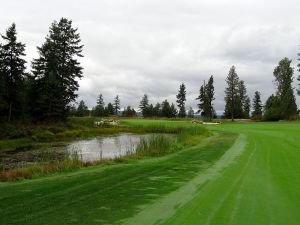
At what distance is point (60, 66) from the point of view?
65250 mm

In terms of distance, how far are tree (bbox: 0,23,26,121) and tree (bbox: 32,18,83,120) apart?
4412 mm

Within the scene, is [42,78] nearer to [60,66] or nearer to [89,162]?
[60,66]

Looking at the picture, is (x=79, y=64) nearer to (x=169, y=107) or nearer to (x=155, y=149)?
(x=155, y=149)

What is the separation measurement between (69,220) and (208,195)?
13.2 feet

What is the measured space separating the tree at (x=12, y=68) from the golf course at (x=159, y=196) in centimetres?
3748

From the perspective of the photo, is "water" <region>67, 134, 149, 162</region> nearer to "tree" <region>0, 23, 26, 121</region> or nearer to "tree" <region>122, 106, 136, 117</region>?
"tree" <region>0, 23, 26, 121</region>

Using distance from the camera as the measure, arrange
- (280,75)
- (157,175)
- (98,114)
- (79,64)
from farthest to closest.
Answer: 1. (98,114)
2. (280,75)
3. (79,64)
4. (157,175)

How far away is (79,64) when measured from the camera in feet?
228

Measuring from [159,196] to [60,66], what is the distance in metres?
57.3

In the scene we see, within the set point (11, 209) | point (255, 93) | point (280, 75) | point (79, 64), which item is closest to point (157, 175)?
point (11, 209)

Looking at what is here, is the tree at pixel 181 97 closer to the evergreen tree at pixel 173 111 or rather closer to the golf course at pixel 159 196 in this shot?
the evergreen tree at pixel 173 111

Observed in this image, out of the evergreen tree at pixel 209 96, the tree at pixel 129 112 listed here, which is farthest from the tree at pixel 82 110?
the evergreen tree at pixel 209 96

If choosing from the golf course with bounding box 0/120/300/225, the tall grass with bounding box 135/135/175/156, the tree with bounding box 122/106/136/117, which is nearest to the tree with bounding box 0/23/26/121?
the tall grass with bounding box 135/135/175/156

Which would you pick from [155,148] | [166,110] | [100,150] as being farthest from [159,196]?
[166,110]
